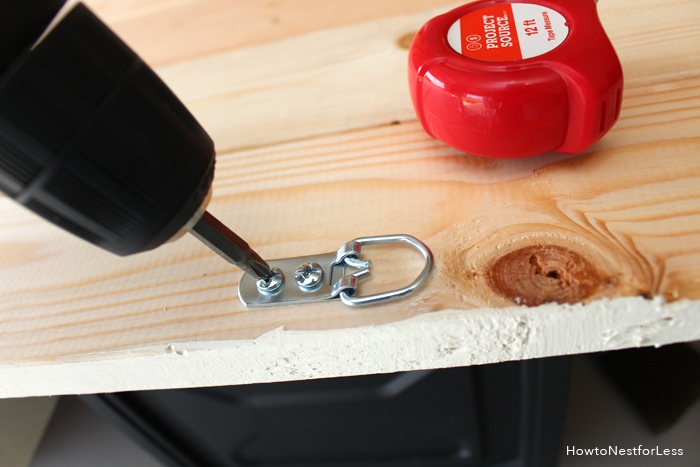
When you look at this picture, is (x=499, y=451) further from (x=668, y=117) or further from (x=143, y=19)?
(x=143, y=19)

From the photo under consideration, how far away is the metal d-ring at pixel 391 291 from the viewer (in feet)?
1.02

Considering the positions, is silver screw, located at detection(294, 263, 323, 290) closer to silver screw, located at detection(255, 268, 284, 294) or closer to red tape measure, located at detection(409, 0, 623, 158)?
silver screw, located at detection(255, 268, 284, 294)

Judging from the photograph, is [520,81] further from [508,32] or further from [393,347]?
[393,347]

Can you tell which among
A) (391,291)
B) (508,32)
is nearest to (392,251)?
(391,291)

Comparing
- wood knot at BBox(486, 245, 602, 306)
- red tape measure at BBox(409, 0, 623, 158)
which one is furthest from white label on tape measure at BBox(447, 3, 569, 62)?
wood knot at BBox(486, 245, 602, 306)

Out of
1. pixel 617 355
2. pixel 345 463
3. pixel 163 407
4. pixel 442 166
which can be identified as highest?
pixel 442 166

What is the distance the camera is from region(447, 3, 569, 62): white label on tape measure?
34 centimetres

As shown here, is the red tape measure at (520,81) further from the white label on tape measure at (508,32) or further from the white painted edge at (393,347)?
the white painted edge at (393,347)

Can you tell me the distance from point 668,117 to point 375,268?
21cm

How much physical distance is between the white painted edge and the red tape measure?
11 centimetres

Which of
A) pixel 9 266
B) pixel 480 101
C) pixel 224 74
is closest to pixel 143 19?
pixel 224 74

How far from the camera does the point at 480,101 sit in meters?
0.33

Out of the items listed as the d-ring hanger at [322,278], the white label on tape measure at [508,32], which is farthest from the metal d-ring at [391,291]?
the white label on tape measure at [508,32]

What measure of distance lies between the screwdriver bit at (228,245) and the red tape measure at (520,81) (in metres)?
0.14
